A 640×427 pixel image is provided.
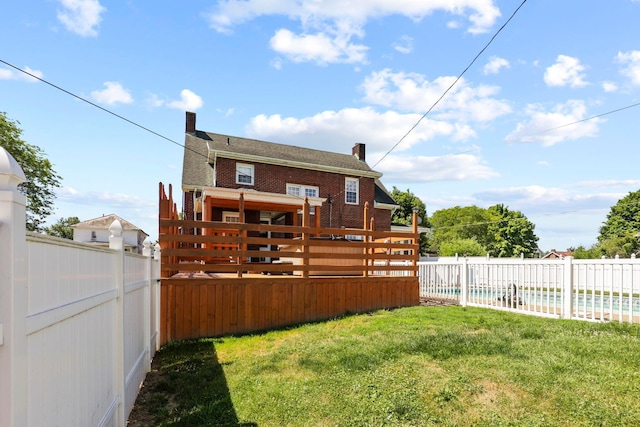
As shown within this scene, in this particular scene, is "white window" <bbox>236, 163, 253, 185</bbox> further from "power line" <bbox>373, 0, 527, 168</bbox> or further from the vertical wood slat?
the vertical wood slat

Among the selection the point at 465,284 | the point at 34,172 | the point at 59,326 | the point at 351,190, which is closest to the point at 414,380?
the point at 59,326

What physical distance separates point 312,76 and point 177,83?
15.2 ft

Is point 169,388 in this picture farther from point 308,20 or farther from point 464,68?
point 308,20

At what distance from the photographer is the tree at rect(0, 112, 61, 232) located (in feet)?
78.9

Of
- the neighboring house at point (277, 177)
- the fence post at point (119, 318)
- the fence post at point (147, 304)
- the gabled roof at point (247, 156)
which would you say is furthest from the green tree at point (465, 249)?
the fence post at point (119, 318)

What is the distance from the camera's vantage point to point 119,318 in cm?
346

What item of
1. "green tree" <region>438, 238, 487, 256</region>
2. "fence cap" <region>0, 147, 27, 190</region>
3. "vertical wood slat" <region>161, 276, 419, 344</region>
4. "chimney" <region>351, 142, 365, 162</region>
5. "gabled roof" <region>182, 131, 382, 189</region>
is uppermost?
"chimney" <region>351, 142, 365, 162</region>

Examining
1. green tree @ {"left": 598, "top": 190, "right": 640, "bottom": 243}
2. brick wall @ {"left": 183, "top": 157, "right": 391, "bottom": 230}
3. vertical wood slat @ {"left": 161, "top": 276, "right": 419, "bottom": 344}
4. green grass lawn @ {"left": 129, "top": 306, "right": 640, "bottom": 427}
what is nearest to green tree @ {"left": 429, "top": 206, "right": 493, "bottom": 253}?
green tree @ {"left": 598, "top": 190, "right": 640, "bottom": 243}

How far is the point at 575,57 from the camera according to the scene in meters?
12.3

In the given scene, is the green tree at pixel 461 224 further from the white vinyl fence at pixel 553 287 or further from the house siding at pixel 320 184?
the white vinyl fence at pixel 553 287

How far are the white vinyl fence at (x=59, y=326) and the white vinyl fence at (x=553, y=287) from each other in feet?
25.0

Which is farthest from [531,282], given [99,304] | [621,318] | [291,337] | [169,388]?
[99,304]

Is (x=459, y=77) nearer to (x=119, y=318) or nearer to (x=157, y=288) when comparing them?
(x=157, y=288)

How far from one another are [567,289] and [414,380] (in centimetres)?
533
